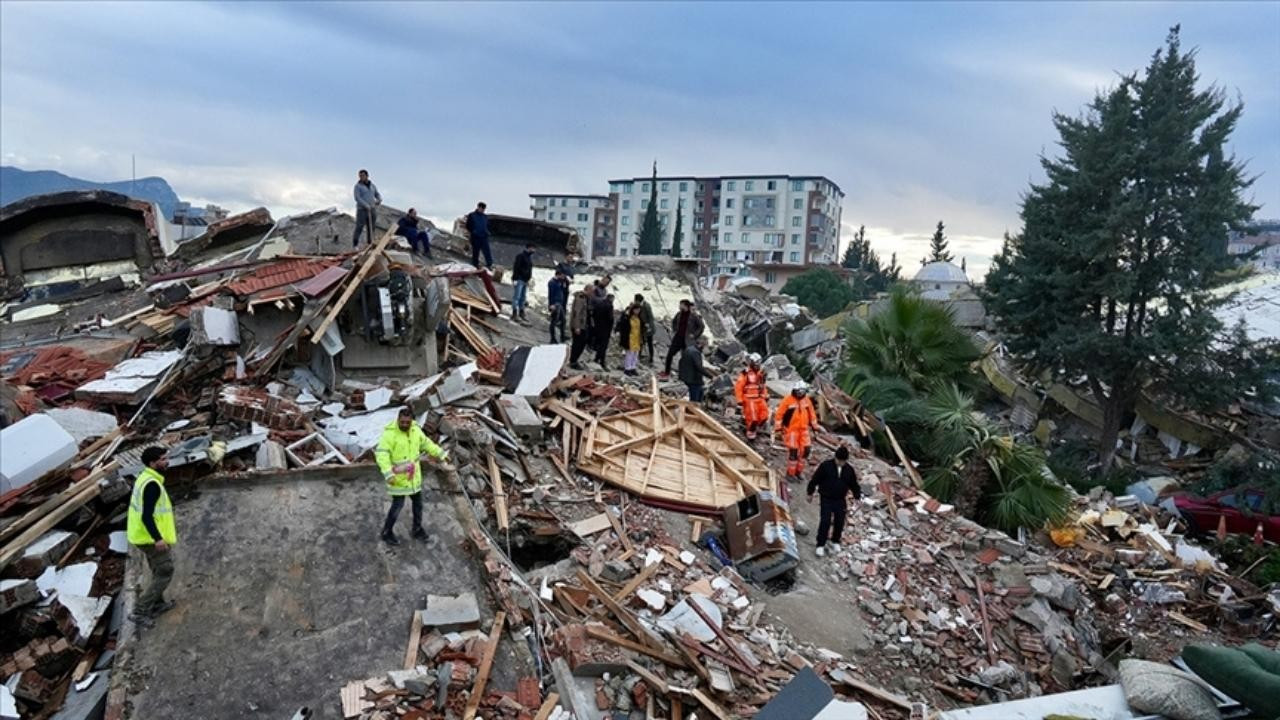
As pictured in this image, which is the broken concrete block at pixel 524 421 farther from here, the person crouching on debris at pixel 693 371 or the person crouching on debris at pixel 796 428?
the person crouching on debris at pixel 796 428

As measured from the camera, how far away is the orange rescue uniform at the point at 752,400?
1233 cm

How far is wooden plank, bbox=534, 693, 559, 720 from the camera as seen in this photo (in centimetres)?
535

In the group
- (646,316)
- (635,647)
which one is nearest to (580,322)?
(646,316)

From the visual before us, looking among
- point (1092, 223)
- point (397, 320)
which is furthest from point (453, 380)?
point (1092, 223)

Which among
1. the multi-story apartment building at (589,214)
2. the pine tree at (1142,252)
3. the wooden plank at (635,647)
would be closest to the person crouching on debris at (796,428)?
the wooden plank at (635,647)

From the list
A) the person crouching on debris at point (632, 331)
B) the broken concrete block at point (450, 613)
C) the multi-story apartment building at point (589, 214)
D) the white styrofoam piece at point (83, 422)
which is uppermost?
the multi-story apartment building at point (589, 214)

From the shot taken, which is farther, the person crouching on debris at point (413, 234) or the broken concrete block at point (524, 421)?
the person crouching on debris at point (413, 234)

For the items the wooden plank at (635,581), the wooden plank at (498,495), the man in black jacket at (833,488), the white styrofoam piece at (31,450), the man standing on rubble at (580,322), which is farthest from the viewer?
the man standing on rubble at (580,322)

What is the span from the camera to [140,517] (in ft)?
18.6

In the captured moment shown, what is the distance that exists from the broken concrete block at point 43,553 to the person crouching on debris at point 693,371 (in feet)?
26.9

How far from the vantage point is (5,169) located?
11256cm

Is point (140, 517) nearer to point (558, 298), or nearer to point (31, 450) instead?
point (31, 450)

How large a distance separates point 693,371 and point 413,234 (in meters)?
8.17

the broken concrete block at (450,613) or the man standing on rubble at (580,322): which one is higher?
the man standing on rubble at (580,322)
